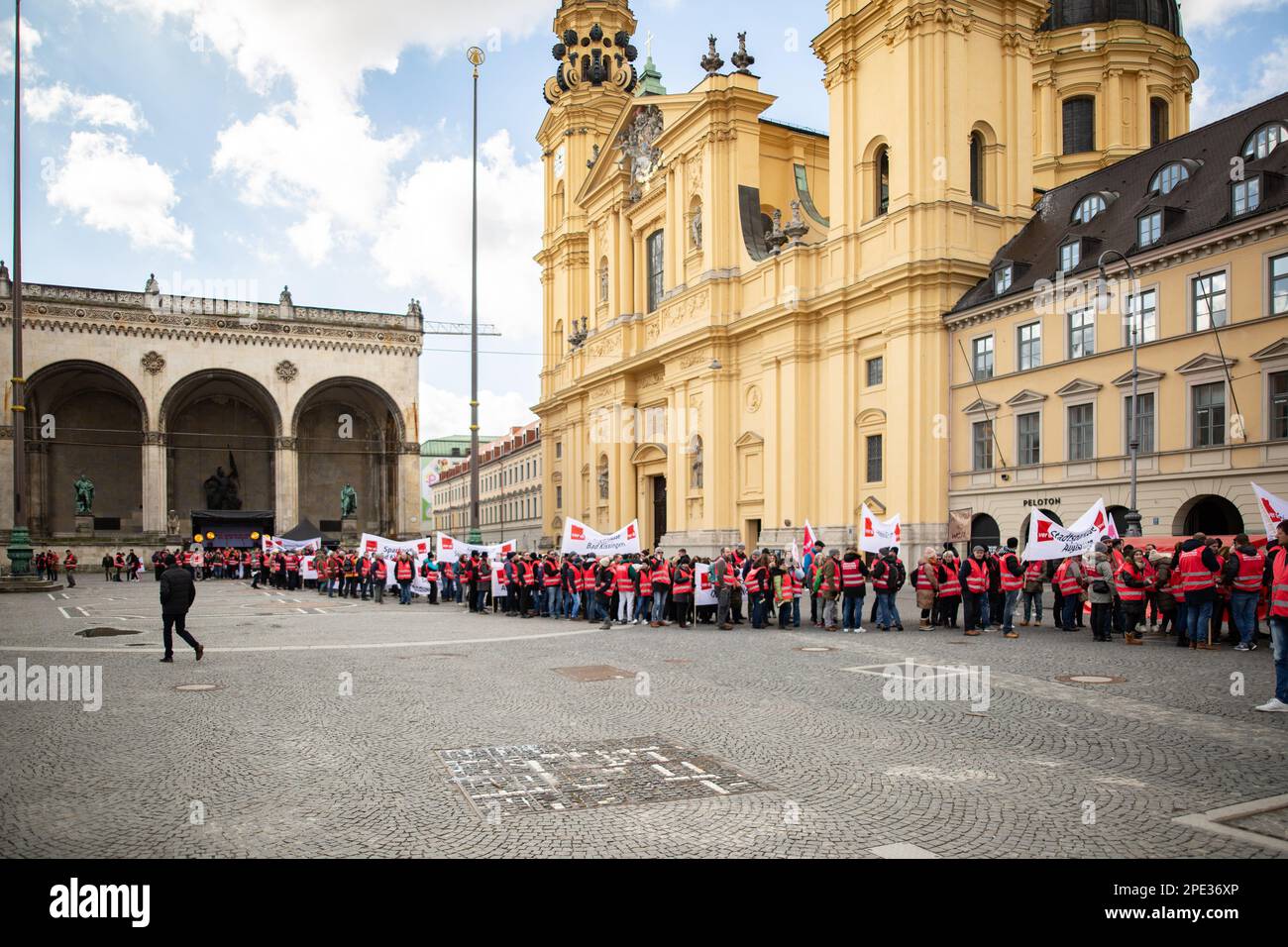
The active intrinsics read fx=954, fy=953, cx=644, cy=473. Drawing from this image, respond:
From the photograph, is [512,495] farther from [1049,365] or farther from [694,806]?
[694,806]

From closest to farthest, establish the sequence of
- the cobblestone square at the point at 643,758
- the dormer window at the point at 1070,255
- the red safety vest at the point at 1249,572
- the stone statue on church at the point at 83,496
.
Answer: the cobblestone square at the point at 643,758 < the red safety vest at the point at 1249,572 < the dormer window at the point at 1070,255 < the stone statue on church at the point at 83,496

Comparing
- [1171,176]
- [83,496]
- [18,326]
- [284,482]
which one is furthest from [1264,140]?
[83,496]

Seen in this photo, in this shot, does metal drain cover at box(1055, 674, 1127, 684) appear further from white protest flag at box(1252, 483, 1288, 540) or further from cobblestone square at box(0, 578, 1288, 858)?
white protest flag at box(1252, 483, 1288, 540)

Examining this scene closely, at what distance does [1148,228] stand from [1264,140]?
3651 mm

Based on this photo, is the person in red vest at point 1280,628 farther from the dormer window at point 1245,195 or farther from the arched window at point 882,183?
the arched window at point 882,183

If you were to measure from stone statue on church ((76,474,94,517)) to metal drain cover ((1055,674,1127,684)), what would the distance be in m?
62.7

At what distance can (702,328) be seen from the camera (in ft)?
142

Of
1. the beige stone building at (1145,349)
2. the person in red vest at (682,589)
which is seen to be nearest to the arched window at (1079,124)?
the beige stone building at (1145,349)

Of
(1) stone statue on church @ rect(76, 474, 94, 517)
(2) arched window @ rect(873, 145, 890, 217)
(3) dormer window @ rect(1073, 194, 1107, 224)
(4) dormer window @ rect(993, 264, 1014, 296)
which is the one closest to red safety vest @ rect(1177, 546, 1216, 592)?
(4) dormer window @ rect(993, 264, 1014, 296)

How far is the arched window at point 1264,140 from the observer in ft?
87.6

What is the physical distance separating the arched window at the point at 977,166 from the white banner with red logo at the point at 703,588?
2166 cm

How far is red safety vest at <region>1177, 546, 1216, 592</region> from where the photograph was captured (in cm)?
1512

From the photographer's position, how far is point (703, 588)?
21422 millimetres
